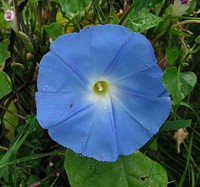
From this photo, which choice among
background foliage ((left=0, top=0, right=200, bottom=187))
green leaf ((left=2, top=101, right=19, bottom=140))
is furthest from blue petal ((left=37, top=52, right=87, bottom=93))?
green leaf ((left=2, top=101, right=19, bottom=140))

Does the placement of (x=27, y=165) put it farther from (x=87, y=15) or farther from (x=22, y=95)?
(x=87, y=15)

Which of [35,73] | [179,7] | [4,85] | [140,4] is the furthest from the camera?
[35,73]

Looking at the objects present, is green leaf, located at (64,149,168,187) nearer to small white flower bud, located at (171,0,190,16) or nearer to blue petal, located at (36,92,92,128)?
blue petal, located at (36,92,92,128)

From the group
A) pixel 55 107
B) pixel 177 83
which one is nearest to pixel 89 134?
pixel 55 107

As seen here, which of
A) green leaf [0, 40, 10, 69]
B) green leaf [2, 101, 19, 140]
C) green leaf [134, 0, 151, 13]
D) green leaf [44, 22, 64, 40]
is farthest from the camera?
green leaf [2, 101, 19, 140]

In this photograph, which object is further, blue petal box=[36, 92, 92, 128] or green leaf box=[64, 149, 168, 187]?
green leaf box=[64, 149, 168, 187]

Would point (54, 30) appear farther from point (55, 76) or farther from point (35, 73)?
point (35, 73)

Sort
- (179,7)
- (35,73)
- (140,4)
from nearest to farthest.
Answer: (140,4) < (179,7) < (35,73)
